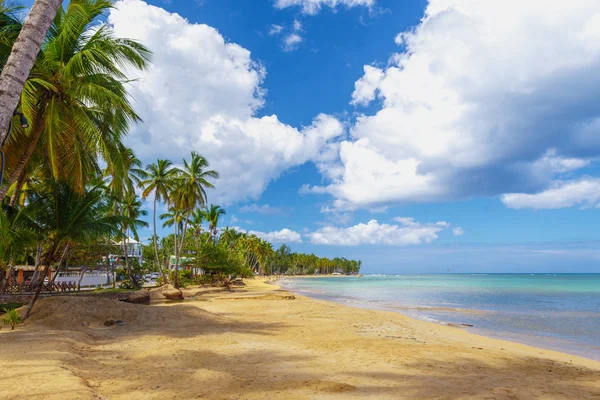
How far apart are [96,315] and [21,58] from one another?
10.6m

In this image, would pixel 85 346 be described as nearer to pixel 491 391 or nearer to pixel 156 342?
pixel 156 342

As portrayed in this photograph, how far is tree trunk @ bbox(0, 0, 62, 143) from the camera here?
365cm

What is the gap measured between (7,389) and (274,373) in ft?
13.2

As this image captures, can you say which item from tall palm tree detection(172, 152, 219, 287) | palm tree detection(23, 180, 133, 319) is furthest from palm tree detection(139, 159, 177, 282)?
palm tree detection(23, 180, 133, 319)

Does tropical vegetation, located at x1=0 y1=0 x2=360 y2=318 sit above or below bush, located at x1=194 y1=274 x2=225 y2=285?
above

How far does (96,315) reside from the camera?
39.9 feet

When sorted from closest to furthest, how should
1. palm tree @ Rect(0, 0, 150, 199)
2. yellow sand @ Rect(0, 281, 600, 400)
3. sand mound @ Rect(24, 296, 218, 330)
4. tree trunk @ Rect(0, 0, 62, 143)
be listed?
tree trunk @ Rect(0, 0, 62, 143), yellow sand @ Rect(0, 281, 600, 400), palm tree @ Rect(0, 0, 150, 199), sand mound @ Rect(24, 296, 218, 330)

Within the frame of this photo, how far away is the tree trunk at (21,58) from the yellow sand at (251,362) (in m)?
3.67

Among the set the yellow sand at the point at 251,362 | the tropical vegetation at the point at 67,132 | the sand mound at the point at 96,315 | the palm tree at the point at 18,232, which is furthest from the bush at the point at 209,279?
the palm tree at the point at 18,232

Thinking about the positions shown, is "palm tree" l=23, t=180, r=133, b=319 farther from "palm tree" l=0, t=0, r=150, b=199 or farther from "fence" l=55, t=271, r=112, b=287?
"fence" l=55, t=271, r=112, b=287

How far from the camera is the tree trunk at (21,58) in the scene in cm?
365

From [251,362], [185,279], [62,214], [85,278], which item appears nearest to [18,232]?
[62,214]

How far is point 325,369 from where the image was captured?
7086 mm

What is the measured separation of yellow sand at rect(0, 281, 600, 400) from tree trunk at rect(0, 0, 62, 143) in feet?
12.1
